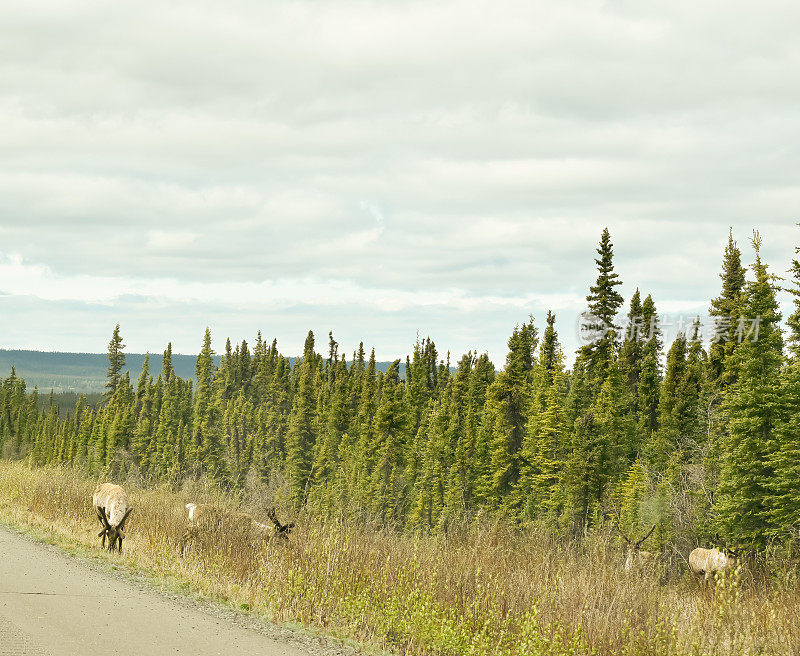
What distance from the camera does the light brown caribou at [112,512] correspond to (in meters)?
15.9

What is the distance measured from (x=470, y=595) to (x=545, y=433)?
50.7 meters

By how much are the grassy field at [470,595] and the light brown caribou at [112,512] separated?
4.53ft

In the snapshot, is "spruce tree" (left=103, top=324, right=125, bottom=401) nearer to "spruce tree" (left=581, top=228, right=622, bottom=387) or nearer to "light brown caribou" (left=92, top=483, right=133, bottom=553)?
"spruce tree" (left=581, top=228, right=622, bottom=387)

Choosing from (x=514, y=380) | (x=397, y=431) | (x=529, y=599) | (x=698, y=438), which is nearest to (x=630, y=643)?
(x=529, y=599)

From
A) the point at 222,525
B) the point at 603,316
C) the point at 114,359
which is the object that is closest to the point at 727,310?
the point at 603,316

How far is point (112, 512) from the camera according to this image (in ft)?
54.1

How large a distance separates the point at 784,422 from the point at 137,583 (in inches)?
1127

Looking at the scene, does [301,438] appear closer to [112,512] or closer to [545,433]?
[545,433]

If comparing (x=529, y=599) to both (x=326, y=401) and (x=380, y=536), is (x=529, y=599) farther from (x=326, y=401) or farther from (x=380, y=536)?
(x=326, y=401)

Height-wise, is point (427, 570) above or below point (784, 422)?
below

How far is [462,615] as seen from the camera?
384 inches

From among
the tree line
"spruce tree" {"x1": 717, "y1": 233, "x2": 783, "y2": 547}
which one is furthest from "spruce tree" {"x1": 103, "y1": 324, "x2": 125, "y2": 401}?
"spruce tree" {"x1": 717, "y1": 233, "x2": 783, "y2": 547}

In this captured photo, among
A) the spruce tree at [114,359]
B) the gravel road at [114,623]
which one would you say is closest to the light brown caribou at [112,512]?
the gravel road at [114,623]

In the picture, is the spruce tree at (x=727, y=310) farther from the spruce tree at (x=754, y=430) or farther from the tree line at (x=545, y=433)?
the spruce tree at (x=754, y=430)
